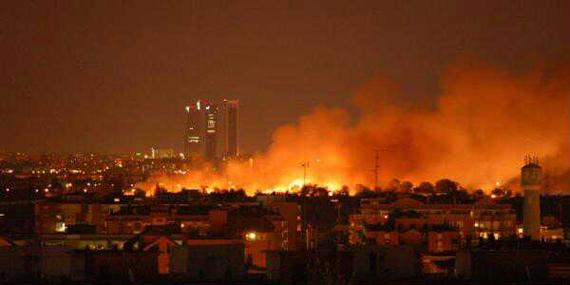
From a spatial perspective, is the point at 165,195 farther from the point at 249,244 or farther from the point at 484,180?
the point at 249,244

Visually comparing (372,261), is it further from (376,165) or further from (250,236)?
(376,165)

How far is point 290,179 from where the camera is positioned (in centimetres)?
7669

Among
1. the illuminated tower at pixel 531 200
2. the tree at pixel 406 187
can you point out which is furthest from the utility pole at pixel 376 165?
the illuminated tower at pixel 531 200

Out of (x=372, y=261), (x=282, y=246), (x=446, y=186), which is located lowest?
(x=372, y=261)

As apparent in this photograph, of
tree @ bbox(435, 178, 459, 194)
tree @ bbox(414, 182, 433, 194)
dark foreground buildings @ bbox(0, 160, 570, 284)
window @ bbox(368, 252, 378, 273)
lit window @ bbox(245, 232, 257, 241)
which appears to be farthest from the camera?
tree @ bbox(435, 178, 459, 194)

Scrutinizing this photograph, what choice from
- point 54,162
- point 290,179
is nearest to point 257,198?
point 290,179

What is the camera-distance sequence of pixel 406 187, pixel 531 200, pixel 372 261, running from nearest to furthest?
pixel 372 261
pixel 531 200
pixel 406 187

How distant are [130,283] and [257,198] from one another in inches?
1547

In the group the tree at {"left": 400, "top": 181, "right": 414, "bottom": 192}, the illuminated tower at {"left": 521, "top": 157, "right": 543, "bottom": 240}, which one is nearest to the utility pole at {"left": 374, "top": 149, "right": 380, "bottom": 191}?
the tree at {"left": 400, "top": 181, "right": 414, "bottom": 192}

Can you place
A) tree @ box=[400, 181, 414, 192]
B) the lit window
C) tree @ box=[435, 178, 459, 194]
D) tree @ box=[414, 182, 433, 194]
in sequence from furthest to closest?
1. tree @ box=[400, 181, 414, 192]
2. tree @ box=[435, 178, 459, 194]
3. tree @ box=[414, 182, 433, 194]
4. the lit window

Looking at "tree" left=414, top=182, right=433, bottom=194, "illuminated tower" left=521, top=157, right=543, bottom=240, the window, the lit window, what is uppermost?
"tree" left=414, top=182, right=433, bottom=194

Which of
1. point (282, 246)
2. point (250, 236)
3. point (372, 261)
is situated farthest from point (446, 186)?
point (372, 261)

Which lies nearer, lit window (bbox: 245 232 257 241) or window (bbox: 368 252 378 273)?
window (bbox: 368 252 378 273)

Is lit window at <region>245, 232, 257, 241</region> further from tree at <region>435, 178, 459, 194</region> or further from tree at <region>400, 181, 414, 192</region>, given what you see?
tree at <region>400, 181, 414, 192</region>
